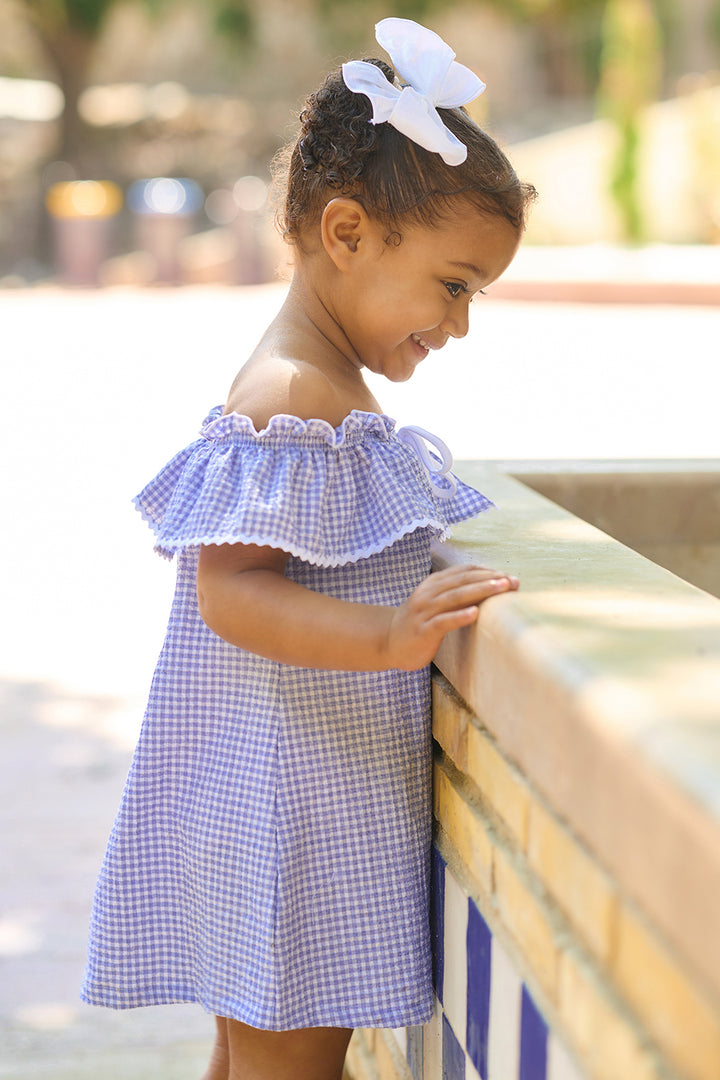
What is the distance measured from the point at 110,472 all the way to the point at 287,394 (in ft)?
17.4

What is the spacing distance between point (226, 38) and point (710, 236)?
41.4 ft

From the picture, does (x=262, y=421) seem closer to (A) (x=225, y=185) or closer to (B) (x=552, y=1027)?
(B) (x=552, y=1027)

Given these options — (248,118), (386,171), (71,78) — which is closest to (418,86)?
(386,171)

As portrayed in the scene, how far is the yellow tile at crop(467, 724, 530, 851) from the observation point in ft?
3.95

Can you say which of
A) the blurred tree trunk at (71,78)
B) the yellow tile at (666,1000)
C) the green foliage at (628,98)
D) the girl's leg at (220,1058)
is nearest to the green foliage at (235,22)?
the blurred tree trunk at (71,78)

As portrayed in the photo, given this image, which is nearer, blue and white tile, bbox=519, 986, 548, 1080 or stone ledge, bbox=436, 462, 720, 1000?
stone ledge, bbox=436, 462, 720, 1000

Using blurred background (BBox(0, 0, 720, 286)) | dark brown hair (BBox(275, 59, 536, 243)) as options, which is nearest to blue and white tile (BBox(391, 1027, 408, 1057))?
dark brown hair (BBox(275, 59, 536, 243))

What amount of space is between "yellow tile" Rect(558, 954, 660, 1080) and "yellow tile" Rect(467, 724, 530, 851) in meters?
0.17

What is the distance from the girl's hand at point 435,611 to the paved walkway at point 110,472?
1.19 meters

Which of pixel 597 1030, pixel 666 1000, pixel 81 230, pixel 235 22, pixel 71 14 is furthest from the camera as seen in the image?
pixel 235 22

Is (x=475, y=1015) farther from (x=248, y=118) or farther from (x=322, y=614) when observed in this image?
(x=248, y=118)

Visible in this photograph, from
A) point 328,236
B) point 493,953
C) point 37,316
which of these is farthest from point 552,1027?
point 37,316

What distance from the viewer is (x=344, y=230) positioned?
1608 millimetres

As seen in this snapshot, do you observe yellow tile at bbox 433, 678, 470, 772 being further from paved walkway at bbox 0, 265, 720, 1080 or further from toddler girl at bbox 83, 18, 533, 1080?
paved walkway at bbox 0, 265, 720, 1080
